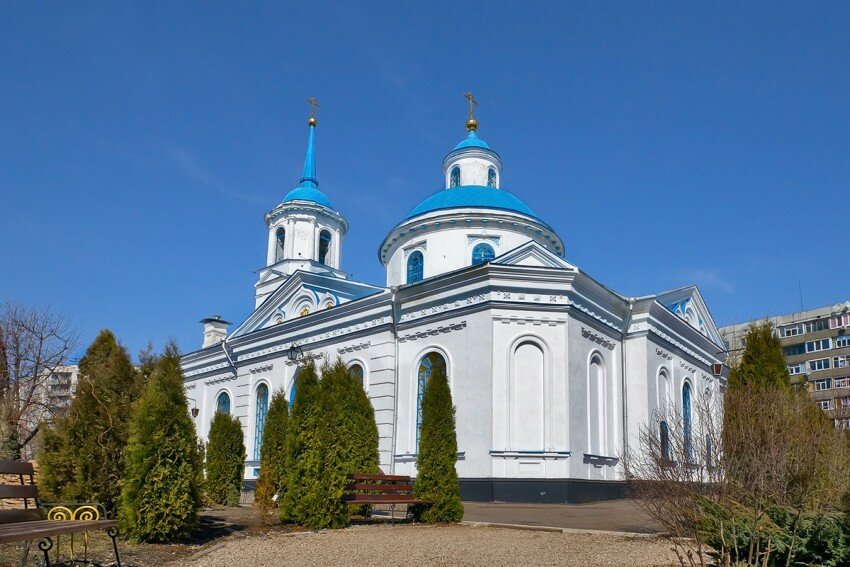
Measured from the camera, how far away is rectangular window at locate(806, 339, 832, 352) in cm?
5753

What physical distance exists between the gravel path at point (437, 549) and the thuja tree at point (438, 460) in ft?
3.87

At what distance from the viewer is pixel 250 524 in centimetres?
1265

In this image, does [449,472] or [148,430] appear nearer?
[148,430]

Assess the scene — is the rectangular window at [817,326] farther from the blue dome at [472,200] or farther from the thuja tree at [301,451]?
the thuja tree at [301,451]

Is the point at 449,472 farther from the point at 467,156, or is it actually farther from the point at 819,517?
the point at 467,156

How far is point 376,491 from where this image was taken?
13.0 meters

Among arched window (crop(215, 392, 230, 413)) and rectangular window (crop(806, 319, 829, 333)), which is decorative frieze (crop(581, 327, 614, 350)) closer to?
arched window (crop(215, 392, 230, 413))

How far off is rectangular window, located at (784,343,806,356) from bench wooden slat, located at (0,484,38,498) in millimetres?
61578

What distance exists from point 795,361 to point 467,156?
43380 mm

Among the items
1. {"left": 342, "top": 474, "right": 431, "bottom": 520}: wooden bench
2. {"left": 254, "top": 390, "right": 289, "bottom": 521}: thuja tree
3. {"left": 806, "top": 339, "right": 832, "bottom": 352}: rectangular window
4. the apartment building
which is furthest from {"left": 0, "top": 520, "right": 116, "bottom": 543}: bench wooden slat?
{"left": 806, "top": 339, "right": 832, "bottom": 352}: rectangular window

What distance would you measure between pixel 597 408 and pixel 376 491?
9847 mm

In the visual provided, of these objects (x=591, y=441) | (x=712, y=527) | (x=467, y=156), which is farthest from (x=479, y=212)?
(x=712, y=527)

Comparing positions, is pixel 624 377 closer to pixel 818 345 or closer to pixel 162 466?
pixel 162 466

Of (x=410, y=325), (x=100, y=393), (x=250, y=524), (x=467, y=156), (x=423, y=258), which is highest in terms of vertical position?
(x=467, y=156)
